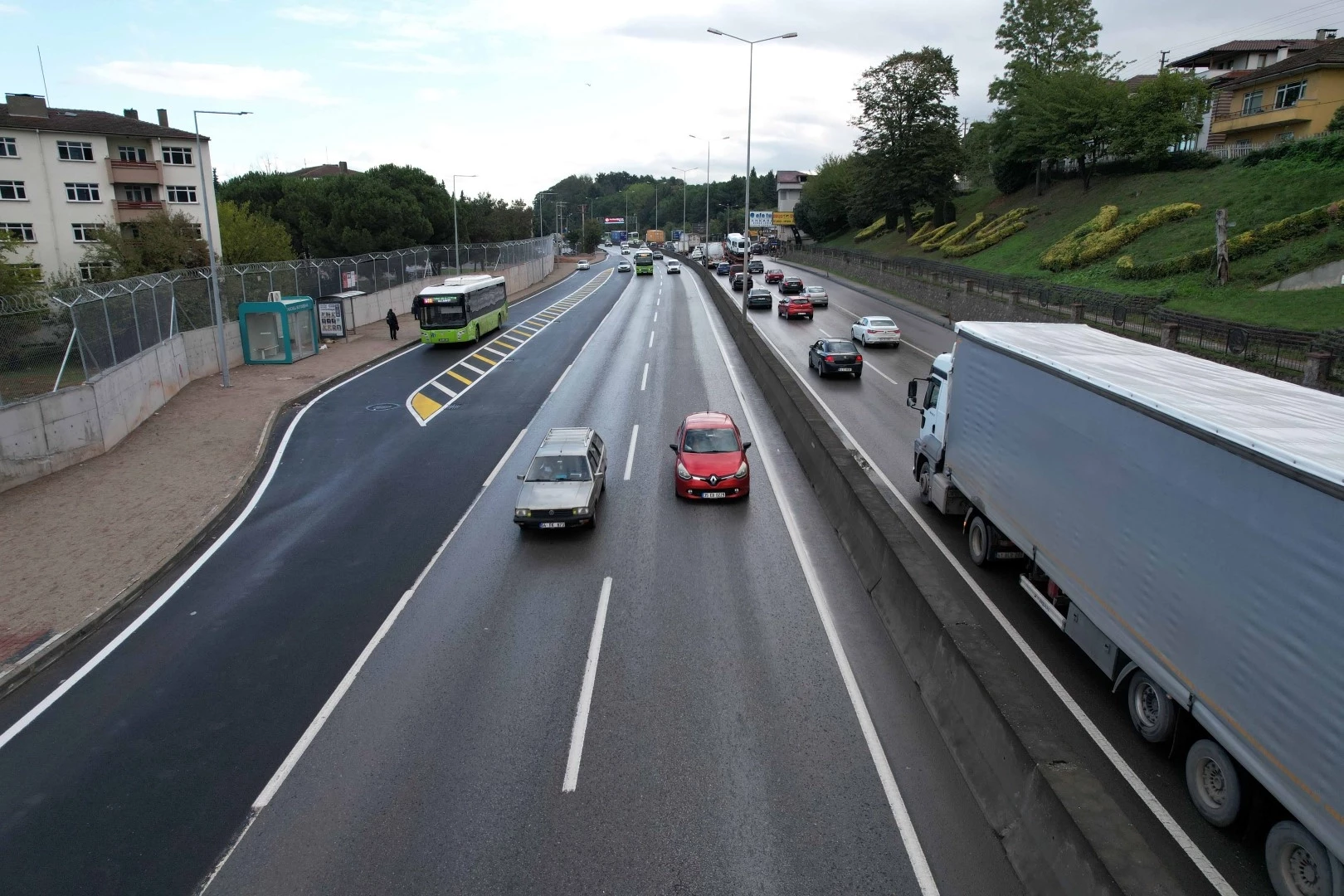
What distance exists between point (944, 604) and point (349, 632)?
26.7 feet

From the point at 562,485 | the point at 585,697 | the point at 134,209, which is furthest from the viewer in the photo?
the point at 134,209

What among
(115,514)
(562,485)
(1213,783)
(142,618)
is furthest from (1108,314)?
(115,514)

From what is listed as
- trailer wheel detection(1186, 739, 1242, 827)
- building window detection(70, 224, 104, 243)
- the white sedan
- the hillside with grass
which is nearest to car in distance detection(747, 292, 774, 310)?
the hillside with grass

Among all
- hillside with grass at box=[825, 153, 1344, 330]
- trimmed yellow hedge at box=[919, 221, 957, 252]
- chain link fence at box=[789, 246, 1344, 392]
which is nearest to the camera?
chain link fence at box=[789, 246, 1344, 392]

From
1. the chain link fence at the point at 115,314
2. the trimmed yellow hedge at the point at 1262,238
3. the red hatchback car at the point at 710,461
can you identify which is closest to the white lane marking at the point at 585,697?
the red hatchback car at the point at 710,461

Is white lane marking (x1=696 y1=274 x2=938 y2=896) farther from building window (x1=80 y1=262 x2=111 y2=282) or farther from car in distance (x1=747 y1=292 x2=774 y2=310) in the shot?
building window (x1=80 y1=262 x2=111 y2=282)

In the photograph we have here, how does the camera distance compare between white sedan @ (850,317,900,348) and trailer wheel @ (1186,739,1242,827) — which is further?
white sedan @ (850,317,900,348)

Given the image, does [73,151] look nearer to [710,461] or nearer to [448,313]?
[448,313]

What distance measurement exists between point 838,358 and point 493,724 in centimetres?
2275

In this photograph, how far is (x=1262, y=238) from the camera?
Result: 31953 millimetres

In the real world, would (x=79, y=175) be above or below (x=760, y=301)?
above

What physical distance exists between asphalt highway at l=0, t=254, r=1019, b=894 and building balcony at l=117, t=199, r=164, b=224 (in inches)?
2077

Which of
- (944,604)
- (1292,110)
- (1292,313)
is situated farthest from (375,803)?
(1292,110)

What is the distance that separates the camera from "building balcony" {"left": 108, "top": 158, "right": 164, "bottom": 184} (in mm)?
55938
